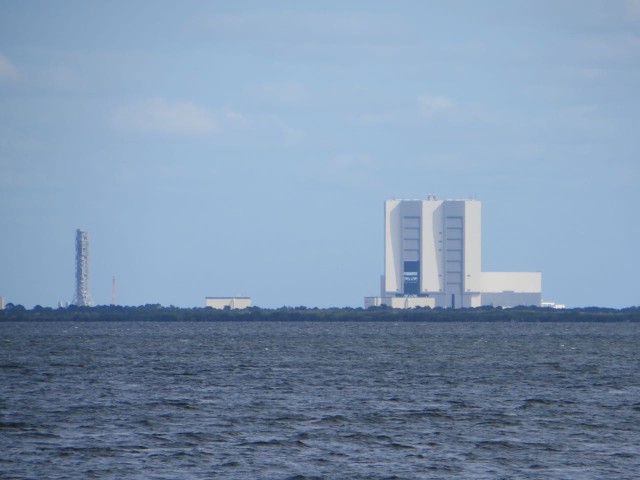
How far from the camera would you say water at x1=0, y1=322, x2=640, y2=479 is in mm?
28859

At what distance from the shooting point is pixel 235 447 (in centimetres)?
3178

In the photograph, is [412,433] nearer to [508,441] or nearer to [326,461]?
[508,441]

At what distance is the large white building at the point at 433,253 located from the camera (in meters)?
157

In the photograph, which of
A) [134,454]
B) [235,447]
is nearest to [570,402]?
[235,447]

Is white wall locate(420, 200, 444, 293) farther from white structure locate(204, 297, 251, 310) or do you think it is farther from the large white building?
white structure locate(204, 297, 251, 310)

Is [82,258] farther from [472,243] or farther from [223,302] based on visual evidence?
[472,243]

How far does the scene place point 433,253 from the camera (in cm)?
15688

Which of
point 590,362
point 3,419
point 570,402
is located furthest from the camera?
point 590,362

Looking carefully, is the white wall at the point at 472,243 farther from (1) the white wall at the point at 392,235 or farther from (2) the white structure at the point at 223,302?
(2) the white structure at the point at 223,302

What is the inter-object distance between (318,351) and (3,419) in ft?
163

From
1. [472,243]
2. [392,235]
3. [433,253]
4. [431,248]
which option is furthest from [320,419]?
[392,235]

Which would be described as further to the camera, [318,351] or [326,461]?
[318,351]

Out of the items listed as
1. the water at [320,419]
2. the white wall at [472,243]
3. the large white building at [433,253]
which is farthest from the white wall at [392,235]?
the water at [320,419]

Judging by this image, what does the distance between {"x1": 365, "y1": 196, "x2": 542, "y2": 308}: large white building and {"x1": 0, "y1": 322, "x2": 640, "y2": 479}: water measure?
8531 cm
